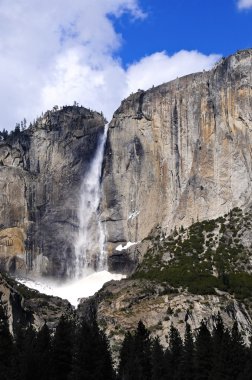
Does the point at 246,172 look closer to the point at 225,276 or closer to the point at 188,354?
the point at 225,276

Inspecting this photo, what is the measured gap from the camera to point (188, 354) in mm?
88750

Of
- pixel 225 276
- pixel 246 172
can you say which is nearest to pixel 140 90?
pixel 246 172

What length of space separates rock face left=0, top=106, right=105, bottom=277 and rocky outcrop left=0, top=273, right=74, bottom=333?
52.3 feet

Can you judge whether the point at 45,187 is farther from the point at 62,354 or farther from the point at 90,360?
the point at 90,360

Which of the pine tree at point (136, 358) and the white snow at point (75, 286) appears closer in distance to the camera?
the pine tree at point (136, 358)

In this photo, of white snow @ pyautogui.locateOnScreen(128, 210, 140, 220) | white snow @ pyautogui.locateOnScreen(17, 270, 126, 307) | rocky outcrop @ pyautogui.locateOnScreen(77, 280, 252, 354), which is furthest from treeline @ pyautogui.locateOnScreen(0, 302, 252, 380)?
white snow @ pyautogui.locateOnScreen(128, 210, 140, 220)

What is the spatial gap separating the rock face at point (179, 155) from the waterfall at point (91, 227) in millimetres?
2781

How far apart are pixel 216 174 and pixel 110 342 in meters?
39.8

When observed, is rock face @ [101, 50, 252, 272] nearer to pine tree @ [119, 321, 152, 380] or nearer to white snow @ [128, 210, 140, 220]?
white snow @ [128, 210, 140, 220]

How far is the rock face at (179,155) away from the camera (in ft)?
448

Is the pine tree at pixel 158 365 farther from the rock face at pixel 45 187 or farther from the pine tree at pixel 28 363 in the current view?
the rock face at pixel 45 187

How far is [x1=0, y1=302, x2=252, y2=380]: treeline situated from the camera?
8044cm

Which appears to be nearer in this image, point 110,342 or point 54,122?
point 110,342

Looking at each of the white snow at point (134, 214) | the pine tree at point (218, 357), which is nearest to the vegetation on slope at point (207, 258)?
the white snow at point (134, 214)
